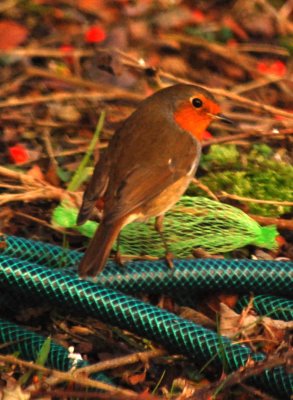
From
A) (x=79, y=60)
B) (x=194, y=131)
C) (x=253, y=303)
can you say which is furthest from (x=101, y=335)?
(x=79, y=60)

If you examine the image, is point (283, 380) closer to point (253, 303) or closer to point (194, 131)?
point (253, 303)

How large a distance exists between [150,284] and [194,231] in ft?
1.60

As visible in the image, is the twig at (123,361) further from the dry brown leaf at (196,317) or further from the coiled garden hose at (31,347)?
the dry brown leaf at (196,317)

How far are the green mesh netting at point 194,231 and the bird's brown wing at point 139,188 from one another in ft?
1.04

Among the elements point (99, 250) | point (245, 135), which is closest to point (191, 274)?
point (99, 250)

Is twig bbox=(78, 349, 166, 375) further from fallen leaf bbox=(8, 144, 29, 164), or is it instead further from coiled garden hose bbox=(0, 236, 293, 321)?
fallen leaf bbox=(8, 144, 29, 164)

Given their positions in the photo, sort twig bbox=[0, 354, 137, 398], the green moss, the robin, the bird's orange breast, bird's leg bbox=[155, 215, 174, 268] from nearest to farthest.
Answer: twig bbox=[0, 354, 137, 398], the robin, bird's leg bbox=[155, 215, 174, 268], the bird's orange breast, the green moss

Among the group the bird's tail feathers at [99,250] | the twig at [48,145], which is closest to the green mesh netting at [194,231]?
the bird's tail feathers at [99,250]

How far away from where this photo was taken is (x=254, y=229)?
4.64 meters

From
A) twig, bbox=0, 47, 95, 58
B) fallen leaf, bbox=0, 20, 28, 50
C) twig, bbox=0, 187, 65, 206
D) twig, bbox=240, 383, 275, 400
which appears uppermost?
fallen leaf, bbox=0, 20, 28, 50

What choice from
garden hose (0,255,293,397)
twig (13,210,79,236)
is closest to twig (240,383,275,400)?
garden hose (0,255,293,397)

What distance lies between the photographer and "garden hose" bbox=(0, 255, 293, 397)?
13.0 ft

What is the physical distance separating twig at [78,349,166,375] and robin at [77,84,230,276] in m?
0.33

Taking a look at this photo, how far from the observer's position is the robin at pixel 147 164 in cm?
416
